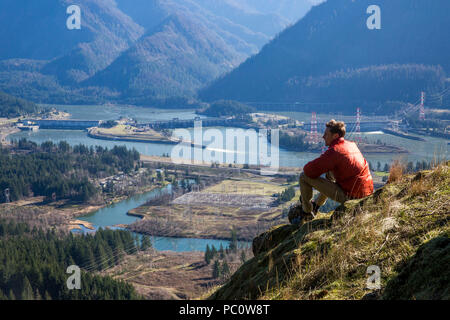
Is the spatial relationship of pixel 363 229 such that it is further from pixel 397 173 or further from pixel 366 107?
pixel 366 107

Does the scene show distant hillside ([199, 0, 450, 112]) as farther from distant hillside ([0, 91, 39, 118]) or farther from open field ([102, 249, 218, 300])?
open field ([102, 249, 218, 300])

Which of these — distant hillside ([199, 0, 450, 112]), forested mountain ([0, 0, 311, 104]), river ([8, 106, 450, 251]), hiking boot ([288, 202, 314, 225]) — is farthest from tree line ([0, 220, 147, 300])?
forested mountain ([0, 0, 311, 104])

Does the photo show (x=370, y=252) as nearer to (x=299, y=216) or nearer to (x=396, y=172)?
(x=299, y=216)

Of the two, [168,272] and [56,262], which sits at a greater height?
[56,262]

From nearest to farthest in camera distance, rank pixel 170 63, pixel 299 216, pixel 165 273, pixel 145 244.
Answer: pixel 299 216
pixel 165 273
pixel 145 244
pixel 170 63

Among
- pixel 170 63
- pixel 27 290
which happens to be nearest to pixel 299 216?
pixel 27 290

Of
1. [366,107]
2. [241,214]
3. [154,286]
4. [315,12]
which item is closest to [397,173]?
[154,286]

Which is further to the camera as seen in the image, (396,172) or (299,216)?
(396,172)

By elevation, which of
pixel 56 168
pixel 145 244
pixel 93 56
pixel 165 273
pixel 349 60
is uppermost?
pixel 93 56
